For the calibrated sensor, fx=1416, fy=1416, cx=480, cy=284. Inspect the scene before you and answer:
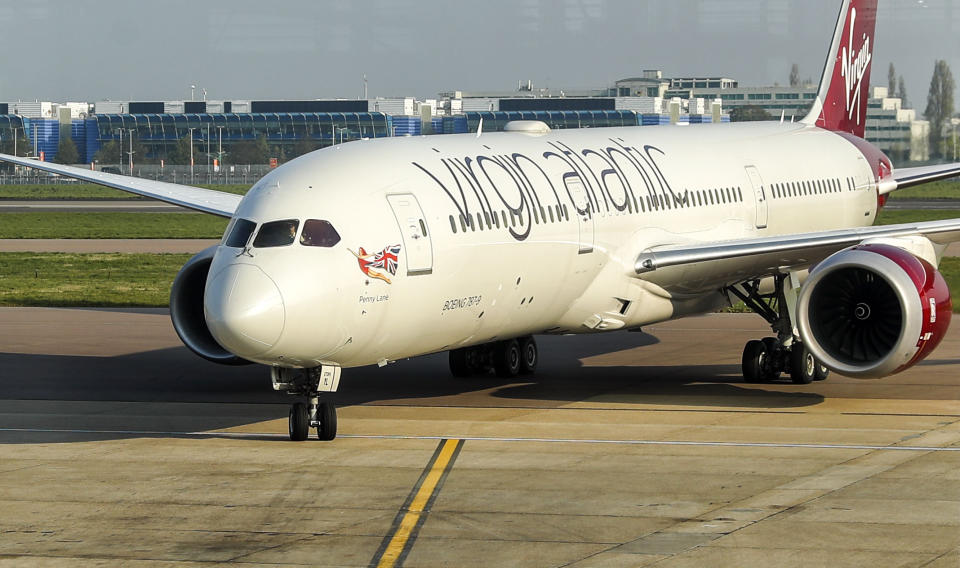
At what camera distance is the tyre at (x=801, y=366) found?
22234 mm

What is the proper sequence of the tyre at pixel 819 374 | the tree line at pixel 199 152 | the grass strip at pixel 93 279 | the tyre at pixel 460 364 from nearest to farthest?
the tyre at pixel 819 374 → the tyre at pixel 460 364 → the grass strip at pixel 93 279 → the tree line at pixel 199 152

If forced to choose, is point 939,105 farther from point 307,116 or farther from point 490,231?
point 307,116

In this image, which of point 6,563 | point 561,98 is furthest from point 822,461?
point 561,98

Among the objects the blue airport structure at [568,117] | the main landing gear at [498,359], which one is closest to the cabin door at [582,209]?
the main landing gear at [498,359]

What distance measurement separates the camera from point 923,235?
66.8 feet

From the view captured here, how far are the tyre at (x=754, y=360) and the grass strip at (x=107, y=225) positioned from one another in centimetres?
4010

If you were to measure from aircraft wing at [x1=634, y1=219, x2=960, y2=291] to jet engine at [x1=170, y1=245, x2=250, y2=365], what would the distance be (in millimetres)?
6414

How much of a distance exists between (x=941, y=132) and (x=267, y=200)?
5169 cm

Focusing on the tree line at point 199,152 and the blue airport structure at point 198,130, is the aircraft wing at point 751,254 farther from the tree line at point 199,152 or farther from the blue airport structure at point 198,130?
the tree line at point 199,152

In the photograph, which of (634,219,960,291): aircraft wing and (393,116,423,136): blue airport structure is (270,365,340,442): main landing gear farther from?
(393,116,423,136): blue airport structure

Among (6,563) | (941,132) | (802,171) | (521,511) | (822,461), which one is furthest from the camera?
(941,132)

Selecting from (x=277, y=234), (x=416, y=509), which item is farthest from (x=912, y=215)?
(x=416, y=509)

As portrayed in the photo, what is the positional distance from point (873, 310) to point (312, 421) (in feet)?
25.9

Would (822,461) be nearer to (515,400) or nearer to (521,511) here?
→ (521,511)
